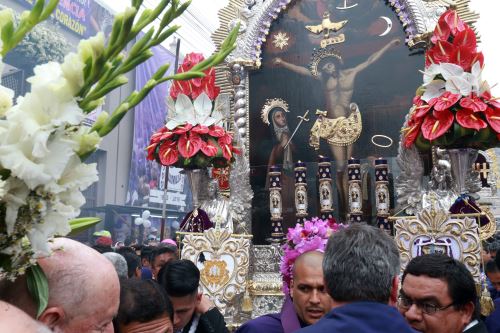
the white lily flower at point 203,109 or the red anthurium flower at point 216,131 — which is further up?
the white lily flower at point 203,109

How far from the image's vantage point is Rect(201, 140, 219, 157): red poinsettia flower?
4.90 meters

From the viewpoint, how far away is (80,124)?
1.10 m

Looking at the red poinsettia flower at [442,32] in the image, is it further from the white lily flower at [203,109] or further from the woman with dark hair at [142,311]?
the woman with dark hair at [142,311]

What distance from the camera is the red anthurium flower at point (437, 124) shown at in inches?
151

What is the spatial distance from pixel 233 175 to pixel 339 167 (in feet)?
3.96

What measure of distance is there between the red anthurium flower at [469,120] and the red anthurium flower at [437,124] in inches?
2.6

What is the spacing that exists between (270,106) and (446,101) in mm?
2258

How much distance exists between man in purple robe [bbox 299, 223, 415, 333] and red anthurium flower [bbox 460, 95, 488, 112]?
2273 millimetres

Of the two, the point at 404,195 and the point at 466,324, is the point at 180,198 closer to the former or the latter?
the point at 404,195

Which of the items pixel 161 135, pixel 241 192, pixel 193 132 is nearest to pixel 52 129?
pixel 193 132

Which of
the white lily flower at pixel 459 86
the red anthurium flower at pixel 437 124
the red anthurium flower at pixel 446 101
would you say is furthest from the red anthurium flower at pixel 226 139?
the white lily flower at pixel 459 86

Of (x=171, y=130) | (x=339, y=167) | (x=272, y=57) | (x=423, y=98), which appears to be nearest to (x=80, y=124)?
(x=423, y=98)

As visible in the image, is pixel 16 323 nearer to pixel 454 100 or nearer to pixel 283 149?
pixel 454 100

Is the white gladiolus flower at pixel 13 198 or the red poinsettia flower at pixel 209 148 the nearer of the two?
the white gladiolus flower at pixel 13 198
